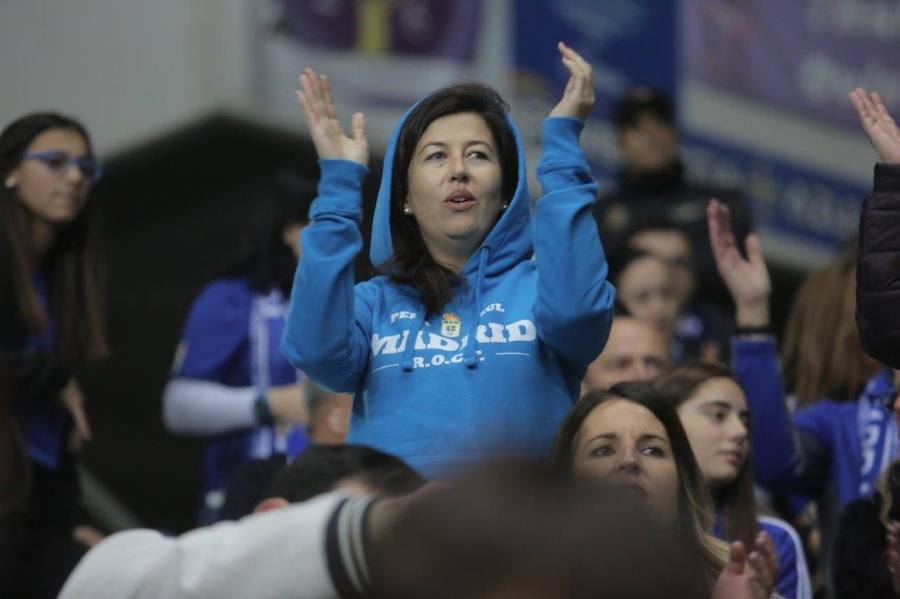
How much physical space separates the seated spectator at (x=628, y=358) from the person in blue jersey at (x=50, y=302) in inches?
61.0

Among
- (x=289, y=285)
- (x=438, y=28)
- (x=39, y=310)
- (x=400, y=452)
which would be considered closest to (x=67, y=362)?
(x=39, y=310)

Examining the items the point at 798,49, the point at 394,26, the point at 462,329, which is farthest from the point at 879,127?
the point at 394,26

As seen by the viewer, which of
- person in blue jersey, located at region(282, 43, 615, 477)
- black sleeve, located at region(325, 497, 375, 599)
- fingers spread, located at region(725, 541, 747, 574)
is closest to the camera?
black sleeve, located at region(325, 497, 375, 599)

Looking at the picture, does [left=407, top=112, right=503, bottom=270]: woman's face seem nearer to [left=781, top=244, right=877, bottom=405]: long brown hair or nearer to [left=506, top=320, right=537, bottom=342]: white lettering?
[left=506, top=320, right=537, bottom=342]: white lettering

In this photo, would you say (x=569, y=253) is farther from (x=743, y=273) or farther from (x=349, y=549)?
(x=349, y=549)

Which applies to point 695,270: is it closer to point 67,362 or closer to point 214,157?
point 67,362

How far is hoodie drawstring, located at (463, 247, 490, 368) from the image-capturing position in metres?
3.92

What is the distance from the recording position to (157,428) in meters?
8.33

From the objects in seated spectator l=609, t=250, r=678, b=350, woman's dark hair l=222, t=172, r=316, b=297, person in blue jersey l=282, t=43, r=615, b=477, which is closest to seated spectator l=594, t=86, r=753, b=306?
seated spectator l=609, t=250, r=678, b=350

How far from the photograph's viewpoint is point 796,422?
555cm

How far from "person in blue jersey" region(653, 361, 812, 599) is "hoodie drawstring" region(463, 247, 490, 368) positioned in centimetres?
90

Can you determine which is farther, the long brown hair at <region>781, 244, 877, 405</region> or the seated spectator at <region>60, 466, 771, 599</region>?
the long brown hair at <region>781, 244, 877, 405</region>

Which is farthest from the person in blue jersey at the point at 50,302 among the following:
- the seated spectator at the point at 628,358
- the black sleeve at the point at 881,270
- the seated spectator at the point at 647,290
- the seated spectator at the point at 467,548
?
the seated spectator at the point at 467,548

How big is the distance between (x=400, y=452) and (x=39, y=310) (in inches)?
86.9
